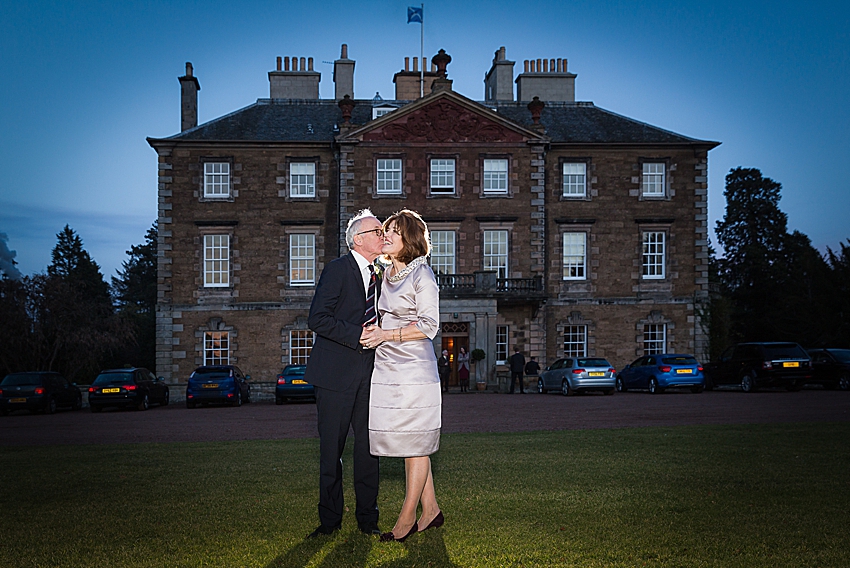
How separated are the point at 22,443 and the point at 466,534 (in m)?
11.3

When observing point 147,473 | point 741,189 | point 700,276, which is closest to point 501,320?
point 700,276

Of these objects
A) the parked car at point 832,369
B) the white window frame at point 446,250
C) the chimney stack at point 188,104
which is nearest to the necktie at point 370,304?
the parked car at point 832,369

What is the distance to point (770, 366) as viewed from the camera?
27.0 m

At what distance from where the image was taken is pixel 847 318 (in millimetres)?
44719

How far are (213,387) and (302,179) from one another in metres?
14.0

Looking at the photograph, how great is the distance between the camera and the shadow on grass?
17.8 feet

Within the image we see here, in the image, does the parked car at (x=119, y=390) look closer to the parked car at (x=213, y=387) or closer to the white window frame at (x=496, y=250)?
the parked car at (x=213, y=387)

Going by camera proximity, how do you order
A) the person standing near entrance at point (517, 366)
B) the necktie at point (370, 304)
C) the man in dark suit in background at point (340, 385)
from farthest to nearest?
the person standing near entrance at point (517, 366) → the necktie at point (370, 304) → the man in dark suit in background at point (340, 385)

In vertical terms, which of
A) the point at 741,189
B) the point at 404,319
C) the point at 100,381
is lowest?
the point at 100,381

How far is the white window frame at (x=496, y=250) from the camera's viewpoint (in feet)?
125

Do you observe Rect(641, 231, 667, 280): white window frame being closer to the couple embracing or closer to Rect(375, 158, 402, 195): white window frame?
Rect(375, 158, 402, 195): white window frame

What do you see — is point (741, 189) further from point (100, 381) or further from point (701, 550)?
point (701, 550)

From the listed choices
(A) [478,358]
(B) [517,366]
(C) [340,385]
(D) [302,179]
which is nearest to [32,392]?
(D) [302,179]

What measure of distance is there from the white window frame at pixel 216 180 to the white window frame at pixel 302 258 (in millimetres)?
3663
